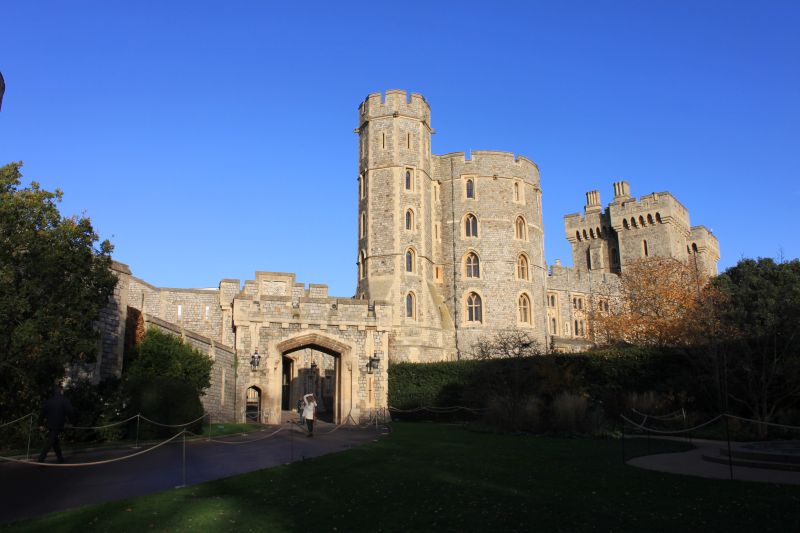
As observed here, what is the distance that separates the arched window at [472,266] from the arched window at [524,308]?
2913 millimetres

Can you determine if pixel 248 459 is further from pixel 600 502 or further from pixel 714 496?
pixel 714 496

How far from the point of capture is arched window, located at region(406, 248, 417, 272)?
35.4 metres

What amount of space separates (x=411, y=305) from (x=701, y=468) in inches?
971

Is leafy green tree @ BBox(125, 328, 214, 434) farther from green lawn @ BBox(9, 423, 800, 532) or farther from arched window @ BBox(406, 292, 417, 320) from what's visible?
arched window @ BBox(406, 292, 417, 320)

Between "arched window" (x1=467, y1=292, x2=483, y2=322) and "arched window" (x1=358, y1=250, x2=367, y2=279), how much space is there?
21.4ft

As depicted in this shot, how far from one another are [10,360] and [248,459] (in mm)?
5157

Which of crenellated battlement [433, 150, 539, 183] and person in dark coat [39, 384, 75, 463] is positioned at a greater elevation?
crenellated battlement [433, 150, 539, 183]

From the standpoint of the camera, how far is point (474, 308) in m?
38.4

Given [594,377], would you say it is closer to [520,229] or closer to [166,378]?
[166,378]

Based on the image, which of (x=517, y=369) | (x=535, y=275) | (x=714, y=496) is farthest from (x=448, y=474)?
(x=535, y=275)

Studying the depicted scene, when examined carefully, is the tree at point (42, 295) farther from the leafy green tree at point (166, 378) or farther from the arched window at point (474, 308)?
the arched window at point (474, 308)

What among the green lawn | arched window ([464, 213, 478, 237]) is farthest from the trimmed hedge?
arched window ([464, 213, 478, 237])

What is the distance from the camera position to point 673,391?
22.3 meters

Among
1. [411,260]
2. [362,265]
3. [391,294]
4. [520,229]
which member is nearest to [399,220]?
[411,260]
